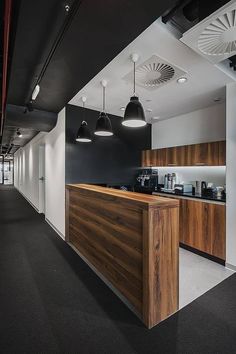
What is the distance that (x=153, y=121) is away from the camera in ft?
17.7

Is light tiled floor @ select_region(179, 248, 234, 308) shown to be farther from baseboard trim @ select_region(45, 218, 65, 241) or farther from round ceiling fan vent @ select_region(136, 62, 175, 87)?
round ceiling fan vent @ select_region(136, 62, 175, 87)

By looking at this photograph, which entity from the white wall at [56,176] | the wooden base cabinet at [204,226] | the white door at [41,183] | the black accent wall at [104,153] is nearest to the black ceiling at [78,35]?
the black accent wall at [104,153]

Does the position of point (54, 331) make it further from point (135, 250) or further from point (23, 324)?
point (135, 250)

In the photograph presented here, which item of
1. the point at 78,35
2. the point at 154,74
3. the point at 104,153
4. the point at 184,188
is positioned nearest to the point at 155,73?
the point at 154,74

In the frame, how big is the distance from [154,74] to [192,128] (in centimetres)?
217

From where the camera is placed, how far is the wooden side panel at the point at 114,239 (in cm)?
202

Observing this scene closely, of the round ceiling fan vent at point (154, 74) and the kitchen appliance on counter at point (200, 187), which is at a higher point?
the round ceiling fan vent at point (154, 74)

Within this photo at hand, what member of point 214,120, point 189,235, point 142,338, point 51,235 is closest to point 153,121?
point 214,120

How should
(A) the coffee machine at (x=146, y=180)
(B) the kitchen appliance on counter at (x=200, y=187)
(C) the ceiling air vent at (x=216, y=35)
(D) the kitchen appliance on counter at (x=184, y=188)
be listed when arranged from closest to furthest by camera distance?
(C) the ceiling air vent at (x=216, y=35), (B) the kitchen appliance on counter at (x=200, y=187), (D) the kitchen appliance on counter at (x=184, y=188), (A) the coffee machine at (x=146, y=180)

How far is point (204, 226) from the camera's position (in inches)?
135

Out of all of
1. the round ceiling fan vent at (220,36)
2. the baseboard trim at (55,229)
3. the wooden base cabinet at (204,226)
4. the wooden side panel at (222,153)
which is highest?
the round ceiling fan vent at (220,36)

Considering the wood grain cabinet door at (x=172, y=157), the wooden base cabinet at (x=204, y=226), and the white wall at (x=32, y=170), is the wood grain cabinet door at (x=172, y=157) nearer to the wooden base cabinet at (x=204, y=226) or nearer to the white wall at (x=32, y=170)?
the wooden base cabinet at (x=204, y=226)

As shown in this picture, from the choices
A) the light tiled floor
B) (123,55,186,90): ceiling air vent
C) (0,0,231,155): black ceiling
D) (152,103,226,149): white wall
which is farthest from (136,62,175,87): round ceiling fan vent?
the light tiled floor

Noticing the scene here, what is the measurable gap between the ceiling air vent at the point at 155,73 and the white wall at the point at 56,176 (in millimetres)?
2104
